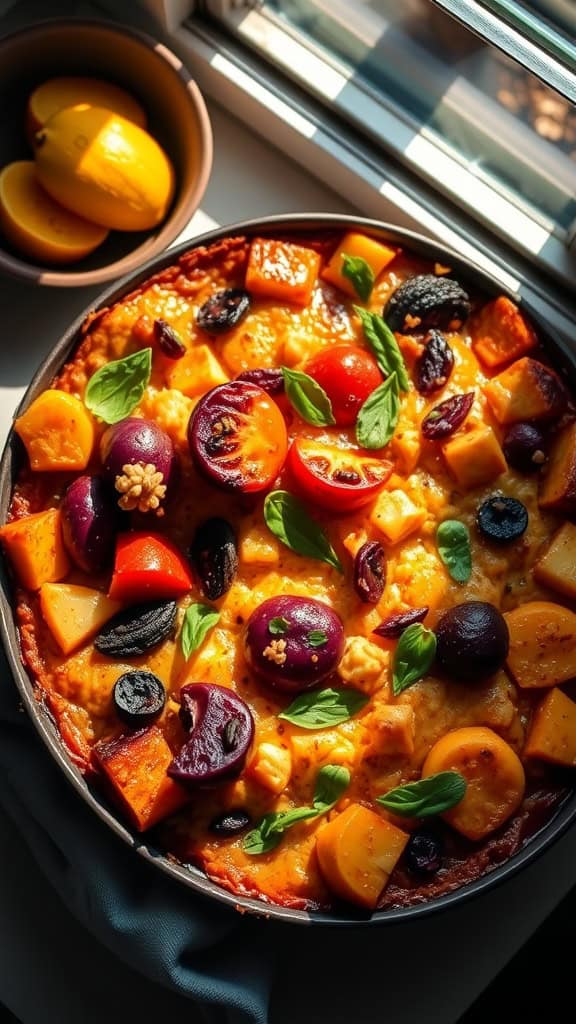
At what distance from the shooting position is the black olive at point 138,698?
2201 mm

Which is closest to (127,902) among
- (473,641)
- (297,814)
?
(297,814)

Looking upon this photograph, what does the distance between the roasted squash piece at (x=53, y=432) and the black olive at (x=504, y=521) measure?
2.71ft

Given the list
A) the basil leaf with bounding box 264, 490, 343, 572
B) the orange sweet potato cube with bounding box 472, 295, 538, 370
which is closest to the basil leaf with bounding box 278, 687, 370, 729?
the basil leaf with bounding box 264, 490, 343, 572

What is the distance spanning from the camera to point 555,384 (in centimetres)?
239

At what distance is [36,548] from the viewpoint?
224 centimetres

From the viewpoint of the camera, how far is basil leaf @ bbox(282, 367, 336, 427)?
91.7 inches

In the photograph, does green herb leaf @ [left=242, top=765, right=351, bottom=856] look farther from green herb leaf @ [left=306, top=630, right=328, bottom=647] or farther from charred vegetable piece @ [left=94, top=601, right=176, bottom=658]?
charred vegetable piece @ [left=94, top=601, right=176, bottom=658]

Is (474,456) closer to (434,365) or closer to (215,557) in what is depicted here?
(434,365)

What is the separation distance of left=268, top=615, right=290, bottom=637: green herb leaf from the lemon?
3.09 feet

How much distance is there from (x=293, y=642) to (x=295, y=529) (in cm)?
25

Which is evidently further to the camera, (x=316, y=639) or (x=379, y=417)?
(x=379, y=417)

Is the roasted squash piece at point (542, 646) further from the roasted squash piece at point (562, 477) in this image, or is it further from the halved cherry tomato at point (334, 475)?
the halved cherry tomato at point (334, 475)

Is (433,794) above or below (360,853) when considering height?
above

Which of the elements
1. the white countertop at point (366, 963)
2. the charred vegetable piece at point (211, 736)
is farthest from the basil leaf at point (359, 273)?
the white countertop at point (366, 963)
